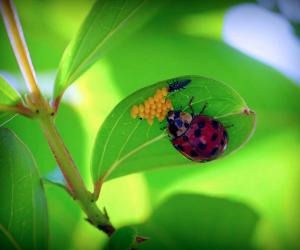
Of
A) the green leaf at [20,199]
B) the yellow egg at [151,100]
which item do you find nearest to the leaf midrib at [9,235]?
the green leaf at [20,199]

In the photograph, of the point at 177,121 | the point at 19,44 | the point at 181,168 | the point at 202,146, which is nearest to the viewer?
the point at 19,44

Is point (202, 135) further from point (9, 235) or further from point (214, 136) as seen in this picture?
point (9, 235)

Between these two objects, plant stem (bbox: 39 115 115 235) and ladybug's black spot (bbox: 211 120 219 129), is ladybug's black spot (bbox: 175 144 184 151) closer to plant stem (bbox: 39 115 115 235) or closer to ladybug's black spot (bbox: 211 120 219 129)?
ladybug's black spot (bbox: 211 120 219 129)

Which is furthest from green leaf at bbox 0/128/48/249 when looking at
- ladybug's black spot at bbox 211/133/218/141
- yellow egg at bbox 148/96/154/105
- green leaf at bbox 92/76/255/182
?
ladybug's black spot at bbox 211/133/218/141

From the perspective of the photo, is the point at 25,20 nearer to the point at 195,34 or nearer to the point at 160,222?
the point at 195,34

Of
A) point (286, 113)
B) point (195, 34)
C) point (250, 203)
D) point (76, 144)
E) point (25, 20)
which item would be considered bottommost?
point (250, 203)

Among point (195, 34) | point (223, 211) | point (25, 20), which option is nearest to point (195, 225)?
point (223, 211)

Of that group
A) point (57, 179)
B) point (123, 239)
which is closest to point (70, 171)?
point (57, 179)
